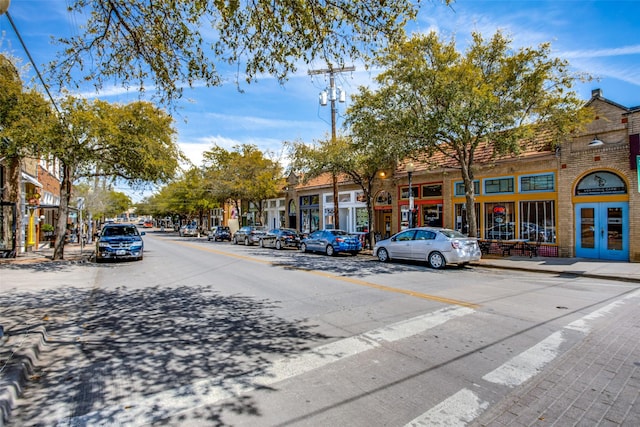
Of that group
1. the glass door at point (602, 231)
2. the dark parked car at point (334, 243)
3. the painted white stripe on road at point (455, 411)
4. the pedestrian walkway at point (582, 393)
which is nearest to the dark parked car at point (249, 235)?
the dark parked car at point (334, 243)

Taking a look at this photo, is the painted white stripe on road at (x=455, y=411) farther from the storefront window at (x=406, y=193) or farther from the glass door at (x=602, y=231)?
the storefront window at (x=406, y=193)

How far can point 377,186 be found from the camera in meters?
25.4

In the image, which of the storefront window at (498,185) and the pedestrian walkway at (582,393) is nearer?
the pedestrian walkway at (582,393)

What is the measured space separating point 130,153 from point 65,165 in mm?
2836

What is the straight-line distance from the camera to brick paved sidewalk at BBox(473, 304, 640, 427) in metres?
3.34

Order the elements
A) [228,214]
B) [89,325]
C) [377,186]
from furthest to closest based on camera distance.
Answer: [228,214]
[377,186]
[89,325]

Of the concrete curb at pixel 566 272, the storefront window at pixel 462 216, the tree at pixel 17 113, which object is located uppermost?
the tree at pixel 17 113

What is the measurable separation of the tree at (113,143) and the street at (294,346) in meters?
6.38

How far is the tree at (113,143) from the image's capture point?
47.2 ft

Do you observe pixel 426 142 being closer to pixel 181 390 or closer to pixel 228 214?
pixel 181 390

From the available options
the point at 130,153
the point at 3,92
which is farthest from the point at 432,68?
the point at 3,92

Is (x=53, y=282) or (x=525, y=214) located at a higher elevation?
(x=525, y=214)

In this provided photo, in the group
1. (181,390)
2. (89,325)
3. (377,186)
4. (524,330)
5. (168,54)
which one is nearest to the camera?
(181,390)

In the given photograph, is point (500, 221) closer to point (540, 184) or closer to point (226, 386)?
point (540, 184)
